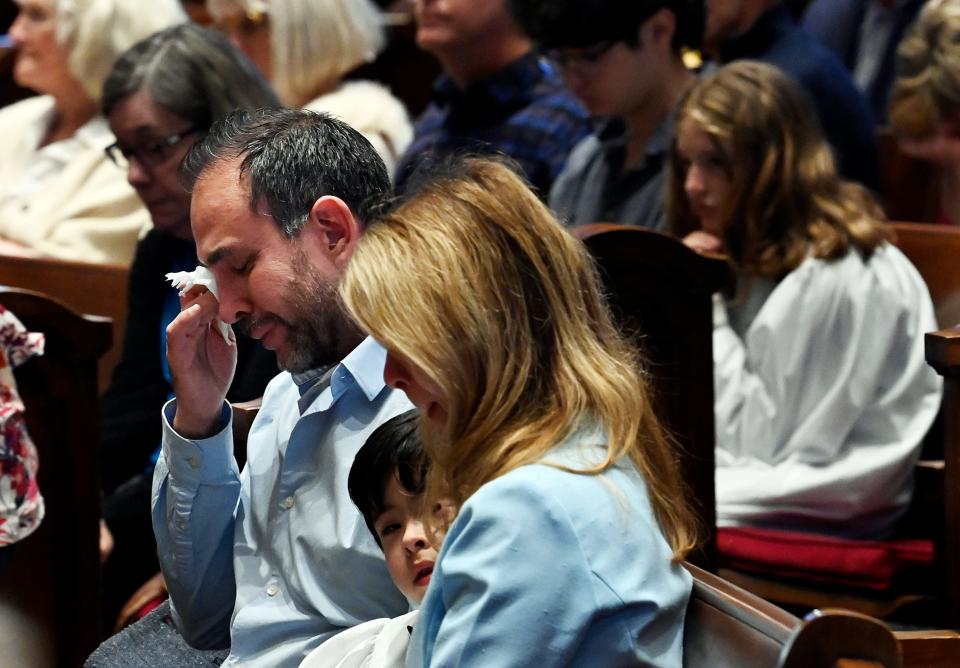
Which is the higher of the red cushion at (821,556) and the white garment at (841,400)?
the white garment at (841,400)

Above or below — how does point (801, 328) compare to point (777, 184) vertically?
below

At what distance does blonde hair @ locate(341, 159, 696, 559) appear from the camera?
4.61 feet

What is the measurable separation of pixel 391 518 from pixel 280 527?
0.26m

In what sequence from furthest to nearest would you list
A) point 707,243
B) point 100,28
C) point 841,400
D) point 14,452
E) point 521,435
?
point 100,28 → point 707,243 → point 841,400 → point 14,452 → point 521,435

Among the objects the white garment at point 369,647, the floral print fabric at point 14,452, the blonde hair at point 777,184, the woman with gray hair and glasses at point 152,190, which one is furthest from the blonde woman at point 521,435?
the woman with gray hair and glasses at point 152,190

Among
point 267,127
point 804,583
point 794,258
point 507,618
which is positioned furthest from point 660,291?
point 507,618

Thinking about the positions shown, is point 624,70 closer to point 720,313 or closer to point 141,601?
point 720,313

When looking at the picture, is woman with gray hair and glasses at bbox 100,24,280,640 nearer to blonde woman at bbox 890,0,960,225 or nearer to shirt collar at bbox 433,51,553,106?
shirt collar at bbox 433,51,553,106

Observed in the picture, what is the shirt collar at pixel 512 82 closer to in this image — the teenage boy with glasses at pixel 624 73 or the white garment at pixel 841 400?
the teenage boy with glasses at pixel 624 73

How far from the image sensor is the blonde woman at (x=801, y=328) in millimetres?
2750

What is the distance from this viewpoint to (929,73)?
3.04m

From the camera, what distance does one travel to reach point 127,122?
296 cm

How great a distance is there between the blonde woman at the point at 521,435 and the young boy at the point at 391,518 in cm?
6

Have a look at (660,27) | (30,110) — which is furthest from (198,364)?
(30,110)
